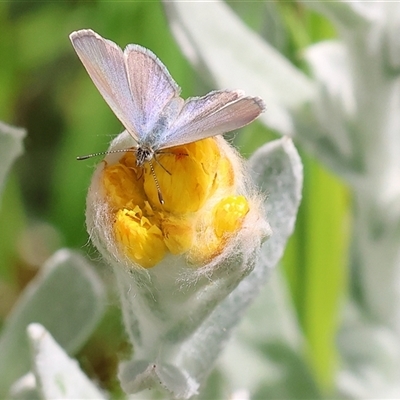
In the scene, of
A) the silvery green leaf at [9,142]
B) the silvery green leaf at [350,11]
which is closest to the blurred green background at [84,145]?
the silvery green leaf at [350,11]

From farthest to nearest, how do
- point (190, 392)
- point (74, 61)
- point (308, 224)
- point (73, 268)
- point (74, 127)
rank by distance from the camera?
point (74, 61), point (74, 127), point (308, 224), point (73, 268), point (190, 392)

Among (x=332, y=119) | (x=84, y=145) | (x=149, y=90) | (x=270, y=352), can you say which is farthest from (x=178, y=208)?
(x=84, y=145)

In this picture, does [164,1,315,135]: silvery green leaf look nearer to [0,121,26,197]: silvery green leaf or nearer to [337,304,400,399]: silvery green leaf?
[0,121,26,197]: silvery green leaf

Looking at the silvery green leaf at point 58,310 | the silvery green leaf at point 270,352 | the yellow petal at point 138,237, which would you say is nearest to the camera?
the yellow petal at point 138,237

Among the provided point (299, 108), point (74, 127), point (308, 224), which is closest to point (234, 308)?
point (299, 108)

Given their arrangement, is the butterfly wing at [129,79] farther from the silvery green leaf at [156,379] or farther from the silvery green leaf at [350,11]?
the silvery green leaf at [350,11]

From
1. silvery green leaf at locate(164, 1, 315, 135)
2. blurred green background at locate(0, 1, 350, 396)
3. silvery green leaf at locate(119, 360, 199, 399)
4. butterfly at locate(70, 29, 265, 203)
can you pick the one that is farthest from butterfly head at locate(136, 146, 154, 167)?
blurred green background at locate(0, 1, 350, 396)

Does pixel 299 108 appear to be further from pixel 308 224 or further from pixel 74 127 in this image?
pixel 74 127
